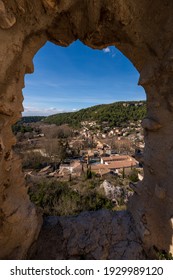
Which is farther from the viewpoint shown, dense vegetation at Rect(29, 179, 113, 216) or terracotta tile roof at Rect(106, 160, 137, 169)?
terracotta tile roof at Rect(106, 160, 137, 169)

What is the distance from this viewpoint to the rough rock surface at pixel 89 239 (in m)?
2.36

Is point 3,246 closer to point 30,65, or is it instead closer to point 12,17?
point 30,65

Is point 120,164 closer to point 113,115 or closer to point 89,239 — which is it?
point 89,239

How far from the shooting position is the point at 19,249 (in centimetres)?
209

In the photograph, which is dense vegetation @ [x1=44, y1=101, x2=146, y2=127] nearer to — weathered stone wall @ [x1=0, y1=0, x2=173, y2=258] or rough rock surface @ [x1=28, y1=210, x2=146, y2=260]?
weathered stone wall @ [x1=0, y1=0, x2=173, y2=258]

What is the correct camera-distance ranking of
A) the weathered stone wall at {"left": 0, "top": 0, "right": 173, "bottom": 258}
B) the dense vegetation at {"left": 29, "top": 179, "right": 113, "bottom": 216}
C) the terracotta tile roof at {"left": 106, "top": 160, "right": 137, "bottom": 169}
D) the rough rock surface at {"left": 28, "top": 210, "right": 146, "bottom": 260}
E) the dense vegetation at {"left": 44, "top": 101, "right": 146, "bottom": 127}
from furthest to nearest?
1. the dense vegetation at {"left": 44, "top": 101, "right": 146, "bottom": 127}
2. the terracotta tile roof at {"left": 106, "top": 160, "right": 137, "bottom": 169}
3. the dense vegetation at {"left": 29, "top": 179, "right": 113, "bottom": 216}
4. the rough rock surface at {"left": 28, "top": 210, "right": 146, "bottom": 260}
5. the weathered stone wall at {"left": 0, "top": 0, "right": 173, "bottom": 258}

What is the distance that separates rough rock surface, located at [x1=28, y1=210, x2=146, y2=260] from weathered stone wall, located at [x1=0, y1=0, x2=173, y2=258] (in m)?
0.16

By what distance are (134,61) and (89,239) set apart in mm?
2586

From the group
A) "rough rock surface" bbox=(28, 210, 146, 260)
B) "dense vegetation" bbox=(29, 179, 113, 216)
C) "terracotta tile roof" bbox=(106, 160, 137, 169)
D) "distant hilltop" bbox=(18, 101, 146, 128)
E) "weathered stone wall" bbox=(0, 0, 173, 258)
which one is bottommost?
"terracotta tile roof" bbox=(106, 160, 137, 169)

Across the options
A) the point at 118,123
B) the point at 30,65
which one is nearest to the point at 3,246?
the point at 30,65

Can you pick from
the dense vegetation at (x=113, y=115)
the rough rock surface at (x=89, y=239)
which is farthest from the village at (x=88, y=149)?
the rough rock surface at (x=89, y=239)

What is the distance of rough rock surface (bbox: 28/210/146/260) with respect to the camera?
7.73 ft

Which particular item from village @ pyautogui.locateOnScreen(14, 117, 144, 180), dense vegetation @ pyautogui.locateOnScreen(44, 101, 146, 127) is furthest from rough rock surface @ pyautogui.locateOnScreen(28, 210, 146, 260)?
dense vegetation @ pyautogui.locateOnScreen(44, 101, 146, 127)

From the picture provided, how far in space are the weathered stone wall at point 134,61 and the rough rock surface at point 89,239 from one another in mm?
161
